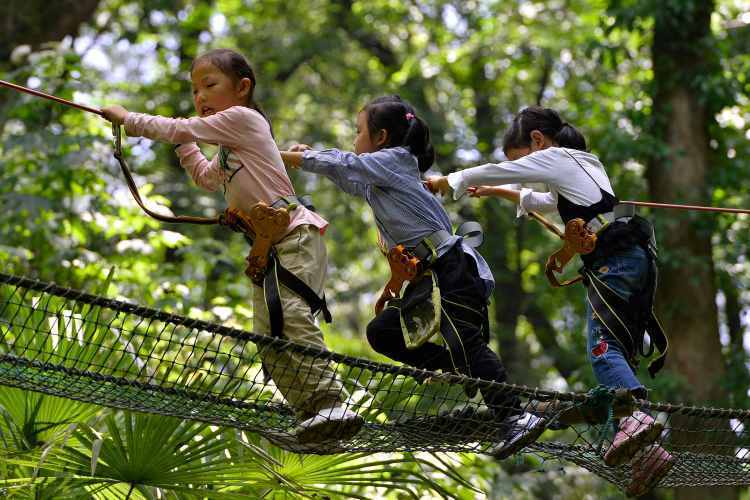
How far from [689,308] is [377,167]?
354 cm

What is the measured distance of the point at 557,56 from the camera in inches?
368

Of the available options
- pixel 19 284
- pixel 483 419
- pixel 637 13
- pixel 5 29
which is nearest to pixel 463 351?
pixel 483 419

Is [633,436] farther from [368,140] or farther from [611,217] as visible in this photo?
[368,140]

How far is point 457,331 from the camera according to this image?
11.1 feet

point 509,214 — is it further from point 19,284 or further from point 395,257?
point 19,284

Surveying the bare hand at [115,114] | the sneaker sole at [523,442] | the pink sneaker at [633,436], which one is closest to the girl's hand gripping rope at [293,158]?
the bare hand at [115,114]

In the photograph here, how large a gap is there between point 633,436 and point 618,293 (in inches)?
17.8

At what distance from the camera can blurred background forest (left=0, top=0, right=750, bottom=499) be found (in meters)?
4.04

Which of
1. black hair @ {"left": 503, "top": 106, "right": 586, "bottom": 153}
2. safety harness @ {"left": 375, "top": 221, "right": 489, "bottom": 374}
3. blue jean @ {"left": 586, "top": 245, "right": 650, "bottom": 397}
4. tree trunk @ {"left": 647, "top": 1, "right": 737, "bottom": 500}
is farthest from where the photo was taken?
tree trunk @ {"left": 647, "top": 1, "right": 737, "bottom": 500}

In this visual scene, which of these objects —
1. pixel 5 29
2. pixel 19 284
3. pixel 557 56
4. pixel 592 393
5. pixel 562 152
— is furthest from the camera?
pixel 557 56

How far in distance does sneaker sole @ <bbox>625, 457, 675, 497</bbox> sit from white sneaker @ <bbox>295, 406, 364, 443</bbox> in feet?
2.94

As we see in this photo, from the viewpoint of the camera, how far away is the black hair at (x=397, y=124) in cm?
353

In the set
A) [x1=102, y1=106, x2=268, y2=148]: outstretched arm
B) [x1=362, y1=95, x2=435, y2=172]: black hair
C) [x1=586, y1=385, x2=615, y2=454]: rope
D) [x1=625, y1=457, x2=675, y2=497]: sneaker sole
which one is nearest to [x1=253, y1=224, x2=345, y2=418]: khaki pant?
[x1=102, y1=106, x2=268, y2=148]: outstretched arm

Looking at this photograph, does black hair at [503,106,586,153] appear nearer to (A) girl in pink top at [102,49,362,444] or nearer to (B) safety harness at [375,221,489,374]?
(B) safety harness at [375,221,489,374]
